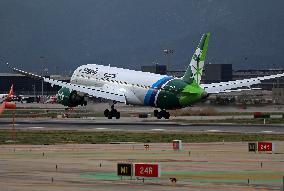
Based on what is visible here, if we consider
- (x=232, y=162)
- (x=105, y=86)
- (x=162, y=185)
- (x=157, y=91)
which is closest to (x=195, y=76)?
(x=157, y=91)

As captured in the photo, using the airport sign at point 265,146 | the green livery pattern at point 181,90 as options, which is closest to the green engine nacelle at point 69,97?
the green livery pattern at point 181,90

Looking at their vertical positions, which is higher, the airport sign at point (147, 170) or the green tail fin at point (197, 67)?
the green tail fin at point (197, 67)

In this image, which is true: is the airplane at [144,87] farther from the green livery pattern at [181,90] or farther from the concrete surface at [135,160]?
the concrete surface at [135,160]

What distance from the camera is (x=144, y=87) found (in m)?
127

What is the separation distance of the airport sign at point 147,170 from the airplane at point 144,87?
6668 cm

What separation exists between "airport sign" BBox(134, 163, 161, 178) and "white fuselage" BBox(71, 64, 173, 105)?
7092 centimetres

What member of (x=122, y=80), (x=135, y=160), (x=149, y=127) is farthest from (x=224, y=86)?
(x=135, y=160)

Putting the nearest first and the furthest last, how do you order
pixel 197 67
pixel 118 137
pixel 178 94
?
pixel 118 137 < pixel 178 94 < pixel 197 67

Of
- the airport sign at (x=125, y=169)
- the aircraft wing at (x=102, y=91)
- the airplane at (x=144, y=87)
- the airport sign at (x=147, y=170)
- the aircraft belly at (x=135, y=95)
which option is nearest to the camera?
the airport sign at (x=147, y=170)

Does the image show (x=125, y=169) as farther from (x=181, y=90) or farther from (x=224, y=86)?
(x=224, y=86)

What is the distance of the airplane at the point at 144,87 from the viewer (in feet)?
401

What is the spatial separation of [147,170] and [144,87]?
72.8m

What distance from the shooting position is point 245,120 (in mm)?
128625

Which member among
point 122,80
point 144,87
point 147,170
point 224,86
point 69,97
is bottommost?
point 147,170
